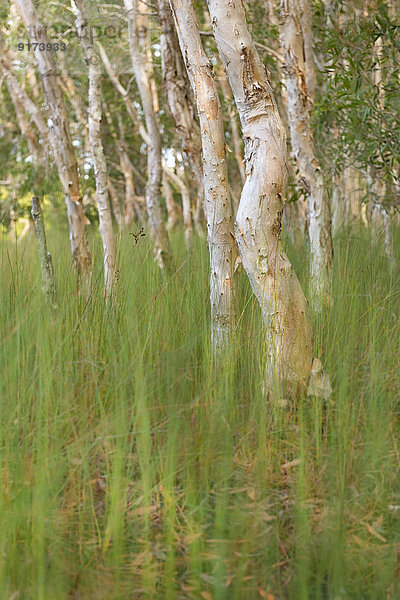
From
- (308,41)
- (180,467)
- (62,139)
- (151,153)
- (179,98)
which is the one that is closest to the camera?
(180,467)

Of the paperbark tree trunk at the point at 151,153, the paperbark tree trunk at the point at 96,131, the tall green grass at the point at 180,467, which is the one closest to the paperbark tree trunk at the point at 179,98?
the paperbark tree trunk at the point at 96,131

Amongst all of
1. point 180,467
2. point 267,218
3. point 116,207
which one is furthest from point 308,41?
point 180,467

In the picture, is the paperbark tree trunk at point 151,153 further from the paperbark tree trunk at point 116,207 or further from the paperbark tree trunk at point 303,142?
the paperbark tree trunk at point 303,142

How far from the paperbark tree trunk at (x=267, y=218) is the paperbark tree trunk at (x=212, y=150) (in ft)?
1.89

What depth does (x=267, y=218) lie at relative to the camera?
3.96 m

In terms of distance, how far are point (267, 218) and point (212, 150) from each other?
3.20 feet

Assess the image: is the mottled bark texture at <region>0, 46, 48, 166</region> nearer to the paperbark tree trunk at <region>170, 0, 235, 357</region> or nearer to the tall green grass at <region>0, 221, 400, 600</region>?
the paperbark tree trunk at <region>170, 0, 235, 357</region>

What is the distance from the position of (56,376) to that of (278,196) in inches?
65.4

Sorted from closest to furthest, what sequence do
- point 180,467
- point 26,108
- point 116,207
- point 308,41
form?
point 180,467 → point 308,41 → point 26,108 → point 116,207

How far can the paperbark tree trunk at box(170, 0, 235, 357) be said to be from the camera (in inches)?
183

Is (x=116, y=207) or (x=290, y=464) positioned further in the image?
(x=116, y=207)

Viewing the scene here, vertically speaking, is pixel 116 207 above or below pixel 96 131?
above

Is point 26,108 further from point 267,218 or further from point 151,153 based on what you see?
point 267,218

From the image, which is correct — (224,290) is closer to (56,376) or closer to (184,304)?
(184,304)
